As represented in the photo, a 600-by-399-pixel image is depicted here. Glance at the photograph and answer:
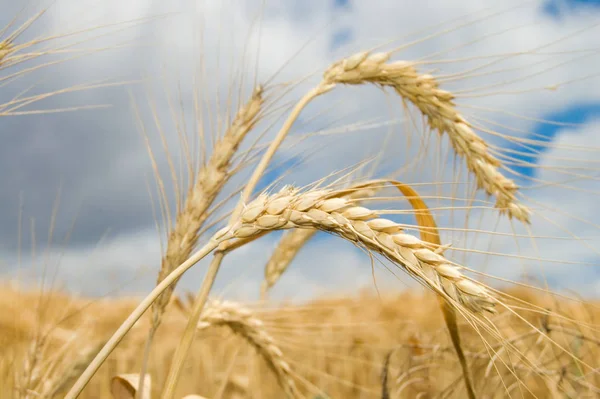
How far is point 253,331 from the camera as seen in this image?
170 centimetres

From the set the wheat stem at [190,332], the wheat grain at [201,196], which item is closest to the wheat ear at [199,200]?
the wheat grain at [201,196]

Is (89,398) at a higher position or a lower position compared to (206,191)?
lower

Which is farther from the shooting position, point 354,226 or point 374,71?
point 374,71

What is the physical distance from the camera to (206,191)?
→ 1.53 m

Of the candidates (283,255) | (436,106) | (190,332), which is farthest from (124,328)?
(283,255)

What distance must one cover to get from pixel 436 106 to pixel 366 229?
864 millimetres

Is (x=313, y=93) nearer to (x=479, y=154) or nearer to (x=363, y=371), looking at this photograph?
(x=479, y=154)

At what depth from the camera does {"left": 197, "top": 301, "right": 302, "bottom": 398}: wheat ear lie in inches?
66.2

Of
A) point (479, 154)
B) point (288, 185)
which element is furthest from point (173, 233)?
point (479, 154)

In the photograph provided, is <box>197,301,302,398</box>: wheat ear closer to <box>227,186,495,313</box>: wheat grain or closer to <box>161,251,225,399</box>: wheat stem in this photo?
<box>161,251,225,399</box>: wheat stem

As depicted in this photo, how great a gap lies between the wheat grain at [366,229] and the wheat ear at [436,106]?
714 mm

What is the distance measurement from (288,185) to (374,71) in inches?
31.0

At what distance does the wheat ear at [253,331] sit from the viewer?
1.68 m

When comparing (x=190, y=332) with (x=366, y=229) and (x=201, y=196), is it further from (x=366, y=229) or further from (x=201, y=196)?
(x=366, y=229)
